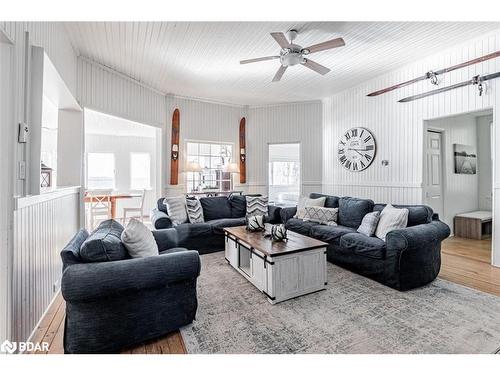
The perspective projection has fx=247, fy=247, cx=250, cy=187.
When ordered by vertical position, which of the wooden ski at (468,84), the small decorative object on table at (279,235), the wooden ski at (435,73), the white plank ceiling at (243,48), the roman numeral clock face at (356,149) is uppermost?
the white plank ceiling at (243,48)

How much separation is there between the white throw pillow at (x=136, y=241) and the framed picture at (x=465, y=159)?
5649 millimetres

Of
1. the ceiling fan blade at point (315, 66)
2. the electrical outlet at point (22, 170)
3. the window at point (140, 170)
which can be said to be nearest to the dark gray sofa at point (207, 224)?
the electrical outlet at point (22, 170)

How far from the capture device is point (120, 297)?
5.37ft

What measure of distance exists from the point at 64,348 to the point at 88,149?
23.5 ft

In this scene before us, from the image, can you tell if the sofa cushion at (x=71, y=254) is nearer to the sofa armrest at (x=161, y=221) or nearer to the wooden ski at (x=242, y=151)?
the sofa armrest at (x=161, y=221)

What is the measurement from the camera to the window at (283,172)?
352 inches

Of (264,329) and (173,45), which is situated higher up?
(173,45)

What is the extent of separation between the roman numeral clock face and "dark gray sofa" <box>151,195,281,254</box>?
1.79m

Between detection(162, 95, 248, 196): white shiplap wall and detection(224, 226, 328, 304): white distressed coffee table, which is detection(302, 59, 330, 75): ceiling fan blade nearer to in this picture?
detection(224, 226, 328, 304): white distressed coffee table

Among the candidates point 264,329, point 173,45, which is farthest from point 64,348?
point 173,45

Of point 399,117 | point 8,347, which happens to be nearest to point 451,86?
point 399,117

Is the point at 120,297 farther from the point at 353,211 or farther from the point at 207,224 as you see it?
the point at 353,211
